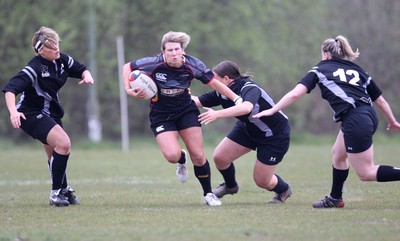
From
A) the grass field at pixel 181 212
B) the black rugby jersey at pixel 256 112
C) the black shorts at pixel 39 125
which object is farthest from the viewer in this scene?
the black rugby jersey at pixel 256 112

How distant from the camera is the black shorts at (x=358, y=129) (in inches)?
296

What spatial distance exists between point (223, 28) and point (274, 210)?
75.4ft

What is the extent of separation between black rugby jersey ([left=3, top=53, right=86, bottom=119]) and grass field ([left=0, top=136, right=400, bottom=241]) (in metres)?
1.14

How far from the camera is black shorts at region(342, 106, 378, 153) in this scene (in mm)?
7512

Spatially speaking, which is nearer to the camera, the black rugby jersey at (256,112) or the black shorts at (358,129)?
the black shorts at (358,129)

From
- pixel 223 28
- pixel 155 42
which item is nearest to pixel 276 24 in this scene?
pixel 223 28

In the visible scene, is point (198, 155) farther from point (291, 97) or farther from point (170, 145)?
point (291, 97)

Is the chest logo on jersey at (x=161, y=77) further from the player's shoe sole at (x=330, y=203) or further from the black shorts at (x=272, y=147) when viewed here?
the player's shoe sole at (x=330, y=203)

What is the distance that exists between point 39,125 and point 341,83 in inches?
134

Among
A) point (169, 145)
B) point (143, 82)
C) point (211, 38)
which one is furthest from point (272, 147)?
point (211, 38)

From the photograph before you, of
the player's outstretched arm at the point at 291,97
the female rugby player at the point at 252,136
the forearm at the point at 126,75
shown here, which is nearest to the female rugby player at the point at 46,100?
the forearm at the point at 126,75

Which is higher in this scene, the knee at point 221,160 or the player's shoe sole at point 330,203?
the knee at point 221,160

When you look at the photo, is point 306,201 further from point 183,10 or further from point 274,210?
point 183,10

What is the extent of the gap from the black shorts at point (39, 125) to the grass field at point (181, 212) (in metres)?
0.84
